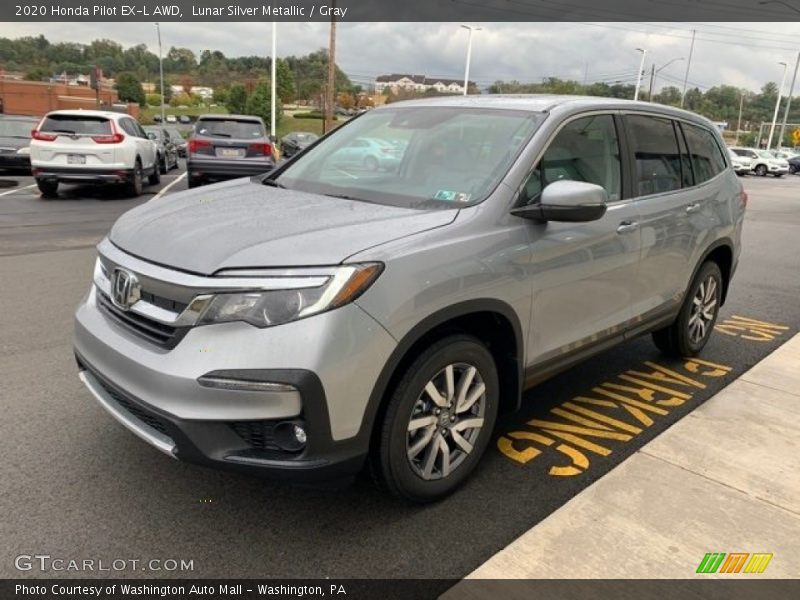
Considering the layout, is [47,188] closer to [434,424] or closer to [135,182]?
[135,182]

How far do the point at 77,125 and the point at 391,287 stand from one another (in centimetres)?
1249

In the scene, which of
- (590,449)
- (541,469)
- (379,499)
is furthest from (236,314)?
(590,449)

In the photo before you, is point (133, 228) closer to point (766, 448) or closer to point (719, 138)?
point (766, 448)

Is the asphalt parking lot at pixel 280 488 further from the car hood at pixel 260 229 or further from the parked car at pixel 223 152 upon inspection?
the parked car at pixel 223 152

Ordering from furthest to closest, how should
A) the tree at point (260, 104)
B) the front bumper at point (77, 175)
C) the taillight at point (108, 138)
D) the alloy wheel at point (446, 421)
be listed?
1. the tree at point (260, 104)
2. the taillight at point (108, 138)
3. the front bumper at point (77, 175)
4. the alloy wheel at point (446, 421)

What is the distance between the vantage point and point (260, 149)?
1371cm

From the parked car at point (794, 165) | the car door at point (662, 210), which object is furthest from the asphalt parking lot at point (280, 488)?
the parked car at point (794, 165)

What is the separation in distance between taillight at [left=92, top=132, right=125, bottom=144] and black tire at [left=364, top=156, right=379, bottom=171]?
424 inches

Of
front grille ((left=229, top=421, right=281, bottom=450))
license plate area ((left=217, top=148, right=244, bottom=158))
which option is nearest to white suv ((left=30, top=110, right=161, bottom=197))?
license plate area ((left=217, top=148, right=244, bottom=158))

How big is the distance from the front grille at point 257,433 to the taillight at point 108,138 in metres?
12.0

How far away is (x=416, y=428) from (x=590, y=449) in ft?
4.35

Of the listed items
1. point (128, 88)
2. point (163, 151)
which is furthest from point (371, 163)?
point (128, 88)

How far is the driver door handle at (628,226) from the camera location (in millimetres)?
3711

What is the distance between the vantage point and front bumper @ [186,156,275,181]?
44.2 feet
